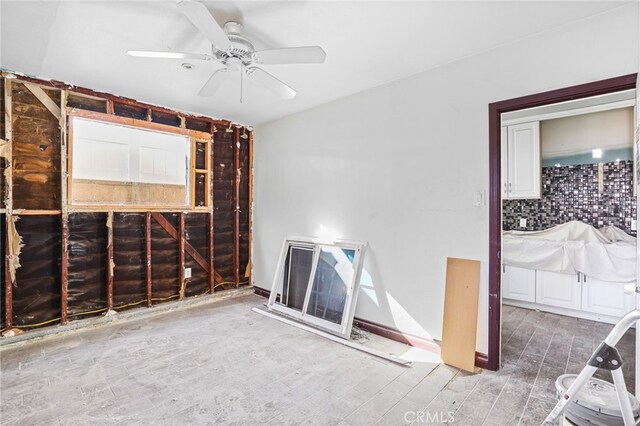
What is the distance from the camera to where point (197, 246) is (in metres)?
4.36

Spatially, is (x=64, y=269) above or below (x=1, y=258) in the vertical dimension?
below

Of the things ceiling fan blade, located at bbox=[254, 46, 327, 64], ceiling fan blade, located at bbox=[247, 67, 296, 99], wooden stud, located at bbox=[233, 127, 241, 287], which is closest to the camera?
ceiling fan blade, located at bbox=[254, 46, 327, 64]

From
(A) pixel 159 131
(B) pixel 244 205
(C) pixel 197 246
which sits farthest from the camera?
(B) pixel 244 205

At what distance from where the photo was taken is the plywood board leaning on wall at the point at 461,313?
2.57 metres

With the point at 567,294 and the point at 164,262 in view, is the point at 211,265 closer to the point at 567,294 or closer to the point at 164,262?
the point at 164,262

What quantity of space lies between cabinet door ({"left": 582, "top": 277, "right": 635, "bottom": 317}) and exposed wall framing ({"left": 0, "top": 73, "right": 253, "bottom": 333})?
15.0ft

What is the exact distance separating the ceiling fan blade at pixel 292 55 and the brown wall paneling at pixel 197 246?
2.72 m

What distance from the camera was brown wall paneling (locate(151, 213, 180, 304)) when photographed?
13.0 feet

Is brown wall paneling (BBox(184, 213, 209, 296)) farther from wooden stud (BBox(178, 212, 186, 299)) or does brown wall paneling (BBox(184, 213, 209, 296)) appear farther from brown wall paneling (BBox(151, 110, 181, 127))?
brown wall paneling (BBox(151, 110, 181, 127))

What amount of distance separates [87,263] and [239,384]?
240 centimetres

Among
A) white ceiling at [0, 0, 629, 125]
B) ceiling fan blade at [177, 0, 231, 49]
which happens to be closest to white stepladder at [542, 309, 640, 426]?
white ceiling at [0, 0, 629, 125]

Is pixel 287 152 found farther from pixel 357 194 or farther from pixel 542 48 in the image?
pixel 542 48

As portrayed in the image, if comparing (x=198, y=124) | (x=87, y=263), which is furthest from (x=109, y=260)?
(x=198, y=124)

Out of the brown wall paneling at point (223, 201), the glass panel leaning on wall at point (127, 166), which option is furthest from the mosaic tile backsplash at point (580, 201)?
the glass panel leaning on wall at point (127, 166)
